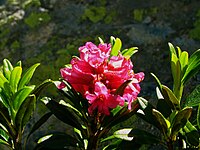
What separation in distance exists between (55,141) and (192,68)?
0.61 metres

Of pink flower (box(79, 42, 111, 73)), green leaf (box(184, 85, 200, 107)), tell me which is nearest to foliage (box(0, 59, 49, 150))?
pink flower (box(79, 42, 111, 73))

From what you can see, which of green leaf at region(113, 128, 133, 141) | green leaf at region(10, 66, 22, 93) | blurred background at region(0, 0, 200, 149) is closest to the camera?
green leaf at region(113, 128, 133, 141)

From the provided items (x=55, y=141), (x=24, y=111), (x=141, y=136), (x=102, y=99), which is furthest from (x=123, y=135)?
(x=24, y=111)

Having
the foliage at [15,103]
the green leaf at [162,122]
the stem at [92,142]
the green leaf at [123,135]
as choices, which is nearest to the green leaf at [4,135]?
the foliage at [15,103]

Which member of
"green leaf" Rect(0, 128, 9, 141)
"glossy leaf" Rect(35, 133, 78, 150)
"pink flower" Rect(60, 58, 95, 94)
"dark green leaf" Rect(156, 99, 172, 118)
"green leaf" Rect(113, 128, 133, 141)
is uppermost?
"pink flower" Rect(60, 58, 95, 94)

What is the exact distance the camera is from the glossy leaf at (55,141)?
6.04ft

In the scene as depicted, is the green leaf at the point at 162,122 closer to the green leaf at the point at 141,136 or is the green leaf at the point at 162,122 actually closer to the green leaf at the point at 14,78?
the green leaf at the point at 141,136

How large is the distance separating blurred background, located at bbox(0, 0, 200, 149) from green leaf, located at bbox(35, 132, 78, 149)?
741 mm

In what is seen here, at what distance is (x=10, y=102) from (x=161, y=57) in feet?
4.10

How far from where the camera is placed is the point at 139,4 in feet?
10.7

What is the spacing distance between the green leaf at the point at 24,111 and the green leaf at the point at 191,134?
0.58m

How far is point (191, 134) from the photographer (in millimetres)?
1730

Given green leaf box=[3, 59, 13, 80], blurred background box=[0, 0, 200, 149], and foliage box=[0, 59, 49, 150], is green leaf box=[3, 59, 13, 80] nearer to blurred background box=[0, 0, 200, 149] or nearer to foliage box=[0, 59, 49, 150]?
foliage box=[0, 59, 49, 150]

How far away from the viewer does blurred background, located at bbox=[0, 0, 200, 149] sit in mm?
2848
